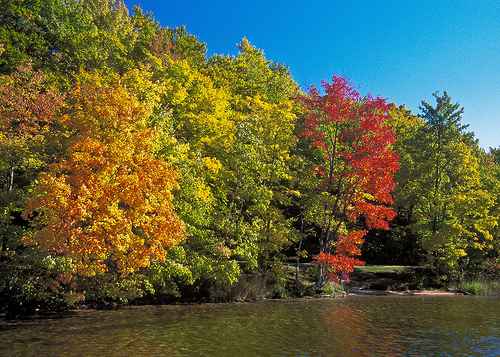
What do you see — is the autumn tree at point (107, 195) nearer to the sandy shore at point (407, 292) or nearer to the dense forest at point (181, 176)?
the dense forest at point (181, 176)

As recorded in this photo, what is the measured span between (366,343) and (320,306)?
373 inches

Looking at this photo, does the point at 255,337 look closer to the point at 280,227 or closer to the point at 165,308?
the point at 165,308

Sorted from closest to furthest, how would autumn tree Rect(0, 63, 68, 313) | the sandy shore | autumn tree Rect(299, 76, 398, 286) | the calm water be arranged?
the calm water → autumn tree Rect(0, 63, 68, 313) → autumn tree Rect(299, 76, 398, 286) → the sandy shore

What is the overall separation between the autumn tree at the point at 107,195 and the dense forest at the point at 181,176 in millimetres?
81

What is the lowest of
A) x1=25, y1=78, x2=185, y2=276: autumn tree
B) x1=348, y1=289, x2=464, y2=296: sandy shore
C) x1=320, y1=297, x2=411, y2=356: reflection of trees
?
x1=348, y1=289, x2=464, y2=296: sandy shore

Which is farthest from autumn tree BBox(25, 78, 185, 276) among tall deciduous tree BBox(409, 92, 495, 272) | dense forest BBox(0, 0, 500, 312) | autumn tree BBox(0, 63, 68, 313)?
tall deciduous tree BBox(409, 92, 495, 272)

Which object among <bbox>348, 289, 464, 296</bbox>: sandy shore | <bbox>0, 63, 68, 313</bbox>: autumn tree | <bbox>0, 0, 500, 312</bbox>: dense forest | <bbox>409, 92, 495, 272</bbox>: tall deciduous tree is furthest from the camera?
<bbox>409, 92, 495, 272</bbox>: tall deciduous tree

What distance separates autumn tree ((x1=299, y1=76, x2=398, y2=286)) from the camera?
2716 centimetres

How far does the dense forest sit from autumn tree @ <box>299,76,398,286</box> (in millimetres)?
122

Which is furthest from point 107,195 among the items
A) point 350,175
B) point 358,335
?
point 350,175

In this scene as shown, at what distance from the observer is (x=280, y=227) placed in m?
27.4

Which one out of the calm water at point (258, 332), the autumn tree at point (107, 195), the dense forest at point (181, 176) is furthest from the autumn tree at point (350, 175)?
the autumn tree at point (107, 195)

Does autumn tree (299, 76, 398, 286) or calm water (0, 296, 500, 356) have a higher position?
autumn tree (299, 76, 398, 286)

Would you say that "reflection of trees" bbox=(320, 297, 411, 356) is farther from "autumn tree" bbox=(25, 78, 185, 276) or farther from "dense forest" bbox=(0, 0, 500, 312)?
"autumn tree" bbox=(25, 78, 185, 276)
